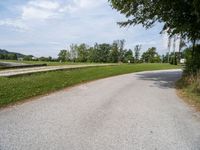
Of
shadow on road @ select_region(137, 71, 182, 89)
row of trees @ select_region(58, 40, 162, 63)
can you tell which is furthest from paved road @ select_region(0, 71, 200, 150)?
row of trees @ select_region(58, 40, 162, 63)

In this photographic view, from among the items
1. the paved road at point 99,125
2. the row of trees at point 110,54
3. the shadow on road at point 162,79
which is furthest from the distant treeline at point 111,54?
the paved road at point 99,125

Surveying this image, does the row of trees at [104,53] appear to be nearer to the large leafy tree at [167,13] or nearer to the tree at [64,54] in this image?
the tree at [64,54]

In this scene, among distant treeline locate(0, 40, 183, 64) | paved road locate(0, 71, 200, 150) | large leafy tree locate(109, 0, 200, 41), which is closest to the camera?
paved road locate(0, 71, 200, 150)

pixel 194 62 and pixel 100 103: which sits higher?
pixel 194 62

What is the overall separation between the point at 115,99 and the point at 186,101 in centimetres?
296

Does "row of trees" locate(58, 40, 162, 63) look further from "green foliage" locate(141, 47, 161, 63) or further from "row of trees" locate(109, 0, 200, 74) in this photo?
"row of trees" locate(109, 0, 200, 74)

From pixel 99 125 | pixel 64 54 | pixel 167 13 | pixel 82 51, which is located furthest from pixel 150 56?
pixel 99 125

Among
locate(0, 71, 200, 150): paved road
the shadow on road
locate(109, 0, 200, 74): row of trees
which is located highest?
locate(109, 0, 200, 74): row of trees

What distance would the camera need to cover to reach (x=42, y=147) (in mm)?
5520

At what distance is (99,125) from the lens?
7.30 meters

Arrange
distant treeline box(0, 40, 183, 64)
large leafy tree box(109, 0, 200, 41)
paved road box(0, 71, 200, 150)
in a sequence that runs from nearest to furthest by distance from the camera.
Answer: paved road box(0, 71, 200, 150)
large leafy tree box(109, 0, 200, 41)
distant treeline box(0, 40, 183, 64)

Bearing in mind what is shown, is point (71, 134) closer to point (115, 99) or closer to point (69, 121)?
point (69, 121)

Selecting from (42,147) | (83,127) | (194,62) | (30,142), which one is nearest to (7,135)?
(30,142)

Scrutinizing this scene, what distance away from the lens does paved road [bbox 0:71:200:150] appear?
19.1 feet
